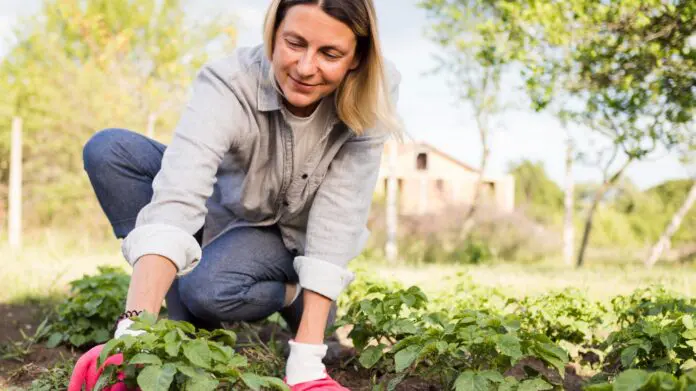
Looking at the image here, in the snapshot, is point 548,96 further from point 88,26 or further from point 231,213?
point 88,26

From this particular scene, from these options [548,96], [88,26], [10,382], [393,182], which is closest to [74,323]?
[10,382]

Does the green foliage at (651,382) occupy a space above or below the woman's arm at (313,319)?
above

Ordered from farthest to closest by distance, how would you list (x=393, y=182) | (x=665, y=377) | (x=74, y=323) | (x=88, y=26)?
(x=88, y=26), (x=393, y=182), (x=74, y=323), (x=665, y=377)

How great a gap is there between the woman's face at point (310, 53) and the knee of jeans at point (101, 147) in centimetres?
77

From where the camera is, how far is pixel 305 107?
2.31m

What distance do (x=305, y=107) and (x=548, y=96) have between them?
4.89 meters

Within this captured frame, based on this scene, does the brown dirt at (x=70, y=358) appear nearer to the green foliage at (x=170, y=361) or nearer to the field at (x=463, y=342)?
the field at (x=463, y=342)

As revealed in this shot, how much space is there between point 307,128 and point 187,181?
0.51 metres

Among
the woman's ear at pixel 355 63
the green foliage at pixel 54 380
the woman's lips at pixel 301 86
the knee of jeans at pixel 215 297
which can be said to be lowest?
the green foliage at pixel 54 380

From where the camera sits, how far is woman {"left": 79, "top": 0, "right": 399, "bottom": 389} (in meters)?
1.95

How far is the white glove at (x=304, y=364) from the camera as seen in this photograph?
1.99 m

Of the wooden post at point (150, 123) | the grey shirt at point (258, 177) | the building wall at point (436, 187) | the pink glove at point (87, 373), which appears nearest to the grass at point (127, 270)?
the grey shirt at point (258, 177)

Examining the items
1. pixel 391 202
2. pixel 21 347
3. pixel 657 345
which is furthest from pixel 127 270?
pixel 391 202

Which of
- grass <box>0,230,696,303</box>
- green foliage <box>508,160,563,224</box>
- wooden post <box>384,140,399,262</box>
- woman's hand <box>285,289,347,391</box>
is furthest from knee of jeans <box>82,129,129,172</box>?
green foliage <box>508,160,563,224</box>
